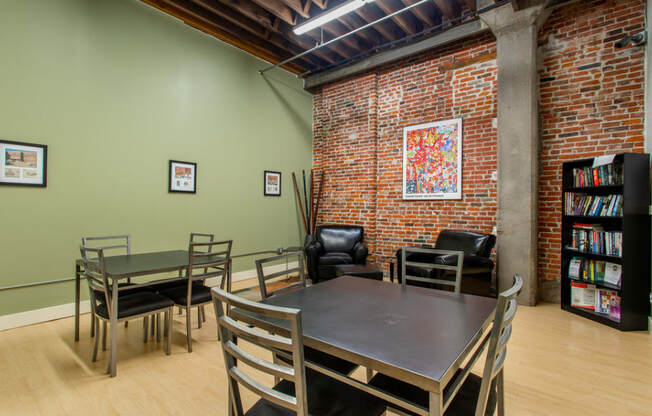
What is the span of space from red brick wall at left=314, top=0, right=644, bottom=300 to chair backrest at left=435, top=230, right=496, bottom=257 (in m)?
0.39

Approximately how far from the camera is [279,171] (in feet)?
18.8

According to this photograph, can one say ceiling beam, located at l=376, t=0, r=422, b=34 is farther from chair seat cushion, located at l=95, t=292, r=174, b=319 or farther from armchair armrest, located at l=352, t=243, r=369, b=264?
chair seat cushion, located at l=95, t=292, r=174, b=319

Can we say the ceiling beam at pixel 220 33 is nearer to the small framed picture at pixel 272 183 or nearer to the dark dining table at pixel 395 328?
the small framed picture at pixel 272 183

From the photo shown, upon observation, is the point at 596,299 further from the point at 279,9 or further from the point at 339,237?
the point at 279,9

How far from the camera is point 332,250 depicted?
5.05m

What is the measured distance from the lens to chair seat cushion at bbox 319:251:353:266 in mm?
4590

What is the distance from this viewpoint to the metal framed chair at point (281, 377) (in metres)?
0.96

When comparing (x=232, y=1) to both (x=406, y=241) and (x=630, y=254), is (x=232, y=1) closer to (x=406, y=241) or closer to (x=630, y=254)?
(x=406, y=241)

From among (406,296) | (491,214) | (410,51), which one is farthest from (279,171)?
(406,296)

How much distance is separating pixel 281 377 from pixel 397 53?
516 centimetres

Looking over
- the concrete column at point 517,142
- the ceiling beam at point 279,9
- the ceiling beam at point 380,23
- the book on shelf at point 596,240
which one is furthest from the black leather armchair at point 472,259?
the ceiling beam at point 279,9

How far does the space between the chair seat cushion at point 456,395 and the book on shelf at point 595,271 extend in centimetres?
286

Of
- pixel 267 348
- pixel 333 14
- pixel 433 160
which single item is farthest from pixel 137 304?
pixel 433 160

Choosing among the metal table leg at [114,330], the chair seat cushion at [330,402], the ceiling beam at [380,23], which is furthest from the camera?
the ceiling beam at [380,23]
